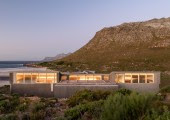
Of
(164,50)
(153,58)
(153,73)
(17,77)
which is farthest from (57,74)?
(164,50)

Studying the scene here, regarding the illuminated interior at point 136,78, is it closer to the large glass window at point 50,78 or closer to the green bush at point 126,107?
the large glass window at point 50,78

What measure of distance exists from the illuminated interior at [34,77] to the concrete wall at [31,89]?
54cm

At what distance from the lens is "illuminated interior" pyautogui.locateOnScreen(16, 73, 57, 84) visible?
89.1ft

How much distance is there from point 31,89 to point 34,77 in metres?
1.17

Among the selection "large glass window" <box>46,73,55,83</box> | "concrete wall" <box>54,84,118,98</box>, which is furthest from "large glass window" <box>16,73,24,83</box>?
"concrete wall" <box>54,84,118,98</box>

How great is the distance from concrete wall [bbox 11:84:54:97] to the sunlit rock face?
68.2 meters

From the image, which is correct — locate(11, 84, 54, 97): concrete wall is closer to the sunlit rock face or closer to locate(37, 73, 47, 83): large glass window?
locate(37, 73, 47, 83): large glass window

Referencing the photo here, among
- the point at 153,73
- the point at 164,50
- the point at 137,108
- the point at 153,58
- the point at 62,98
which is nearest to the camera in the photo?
the point at 137,108

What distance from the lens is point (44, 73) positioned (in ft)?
89.2

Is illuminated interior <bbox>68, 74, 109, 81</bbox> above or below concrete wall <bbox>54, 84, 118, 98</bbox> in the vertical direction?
above

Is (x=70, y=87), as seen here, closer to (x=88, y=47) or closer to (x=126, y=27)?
(x=88, y=47)

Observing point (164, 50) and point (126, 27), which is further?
point (126, 27)

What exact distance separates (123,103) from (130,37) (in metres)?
128

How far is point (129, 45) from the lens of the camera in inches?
5015
